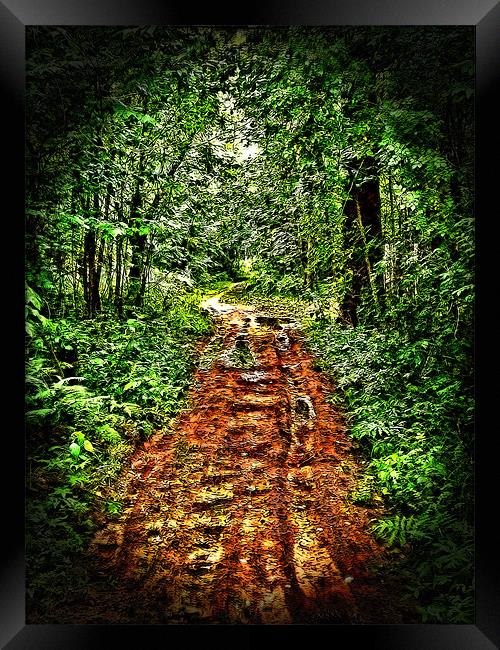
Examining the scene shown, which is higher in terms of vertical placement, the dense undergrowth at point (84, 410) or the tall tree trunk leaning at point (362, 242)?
the tall tree trunk leaning at point (362, 242)

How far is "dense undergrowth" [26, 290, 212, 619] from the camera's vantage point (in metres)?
2.57

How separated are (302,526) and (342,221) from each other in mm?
1867

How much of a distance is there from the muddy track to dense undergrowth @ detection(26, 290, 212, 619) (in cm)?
11

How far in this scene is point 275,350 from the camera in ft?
9.23

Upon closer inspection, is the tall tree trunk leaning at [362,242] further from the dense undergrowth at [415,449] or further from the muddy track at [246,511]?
the muddy track at [246,511]

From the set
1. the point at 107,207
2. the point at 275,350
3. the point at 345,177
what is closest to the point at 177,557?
the point at 275,350

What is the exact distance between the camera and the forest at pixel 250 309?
8.39 ft

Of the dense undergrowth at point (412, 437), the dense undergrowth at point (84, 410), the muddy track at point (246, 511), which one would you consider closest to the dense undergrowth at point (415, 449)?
the dense undergrowth at point (412, 437)

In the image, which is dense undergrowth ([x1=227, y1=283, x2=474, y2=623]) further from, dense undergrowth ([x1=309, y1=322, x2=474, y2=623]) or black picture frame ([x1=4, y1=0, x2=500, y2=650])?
black picture frame ([x1=4, y1=0, x2=500, y2=650])

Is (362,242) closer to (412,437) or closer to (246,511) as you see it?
(412,437)
